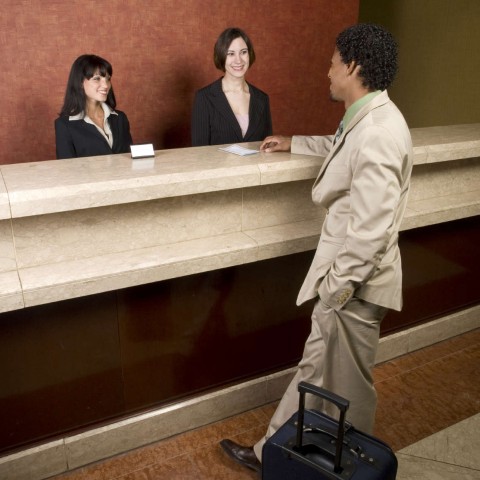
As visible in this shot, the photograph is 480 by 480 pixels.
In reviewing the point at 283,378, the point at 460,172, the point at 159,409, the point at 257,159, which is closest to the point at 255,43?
the point at 460,172

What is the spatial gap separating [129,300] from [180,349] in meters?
0.41

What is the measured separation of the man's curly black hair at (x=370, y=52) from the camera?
1.92m

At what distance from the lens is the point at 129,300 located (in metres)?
2.41

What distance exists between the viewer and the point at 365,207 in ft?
6.20

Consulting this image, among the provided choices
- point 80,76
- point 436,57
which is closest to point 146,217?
point 80,76

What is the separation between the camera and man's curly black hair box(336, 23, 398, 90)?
1.92 meters

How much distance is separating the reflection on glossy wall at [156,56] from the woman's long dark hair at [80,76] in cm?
109

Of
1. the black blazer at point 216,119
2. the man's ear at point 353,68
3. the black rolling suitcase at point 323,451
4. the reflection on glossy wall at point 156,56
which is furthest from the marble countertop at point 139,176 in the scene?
the reflection on glossy wall at point 156,56

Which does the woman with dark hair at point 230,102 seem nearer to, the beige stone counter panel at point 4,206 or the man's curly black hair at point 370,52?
the man's curly black hair at point 370,52

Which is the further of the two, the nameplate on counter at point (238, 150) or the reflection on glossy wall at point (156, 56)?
the reflection on glossy wall at point (156, 56)

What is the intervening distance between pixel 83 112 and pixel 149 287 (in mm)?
1301

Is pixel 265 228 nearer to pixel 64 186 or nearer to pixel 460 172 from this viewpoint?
pixel 64 186

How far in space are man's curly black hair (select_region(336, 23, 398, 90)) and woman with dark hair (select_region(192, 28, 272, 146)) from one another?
1.46 meters

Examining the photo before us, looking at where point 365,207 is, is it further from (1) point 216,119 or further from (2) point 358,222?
(1) point 216,119
